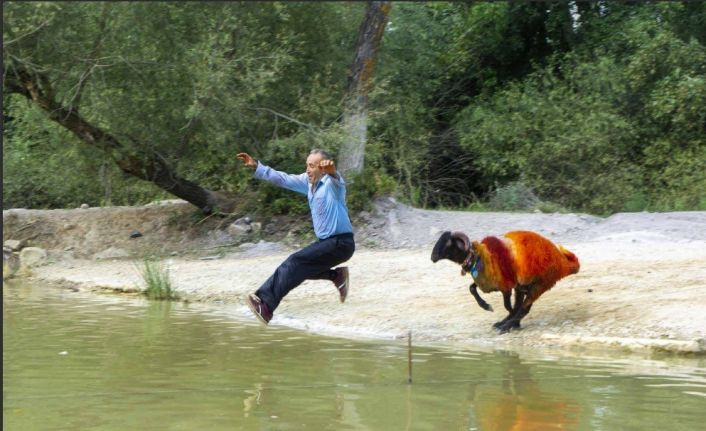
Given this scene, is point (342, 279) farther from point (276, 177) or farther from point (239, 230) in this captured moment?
point (239, 230)

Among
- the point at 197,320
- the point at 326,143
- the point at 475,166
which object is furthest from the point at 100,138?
the point at 475,166

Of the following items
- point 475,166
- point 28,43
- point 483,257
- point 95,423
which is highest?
point 28,43

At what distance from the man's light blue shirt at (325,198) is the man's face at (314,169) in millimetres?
53

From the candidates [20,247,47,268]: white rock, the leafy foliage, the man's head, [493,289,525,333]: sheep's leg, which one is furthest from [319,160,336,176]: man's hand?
[20,247,47,268]: white rock

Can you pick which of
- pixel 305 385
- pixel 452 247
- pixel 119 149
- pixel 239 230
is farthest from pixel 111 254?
pixel 305 385

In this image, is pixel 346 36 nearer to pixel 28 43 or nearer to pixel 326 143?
pixel 326 143

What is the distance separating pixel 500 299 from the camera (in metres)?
10.6

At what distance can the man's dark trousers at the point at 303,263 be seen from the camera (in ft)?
29.3

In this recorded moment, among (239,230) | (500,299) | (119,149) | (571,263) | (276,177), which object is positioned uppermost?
(119,149)

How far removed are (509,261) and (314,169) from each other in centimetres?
208

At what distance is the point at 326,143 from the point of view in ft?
51.7

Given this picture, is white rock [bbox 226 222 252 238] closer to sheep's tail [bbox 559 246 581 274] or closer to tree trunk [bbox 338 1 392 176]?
tree trunk [bbox 338 1 392 176]

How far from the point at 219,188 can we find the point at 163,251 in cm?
185

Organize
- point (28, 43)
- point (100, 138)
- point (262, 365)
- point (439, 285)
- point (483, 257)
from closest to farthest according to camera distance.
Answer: point (262, 365)
point (483, 257)
point (439, 285)
point (28, 43)
point (100, 138)
